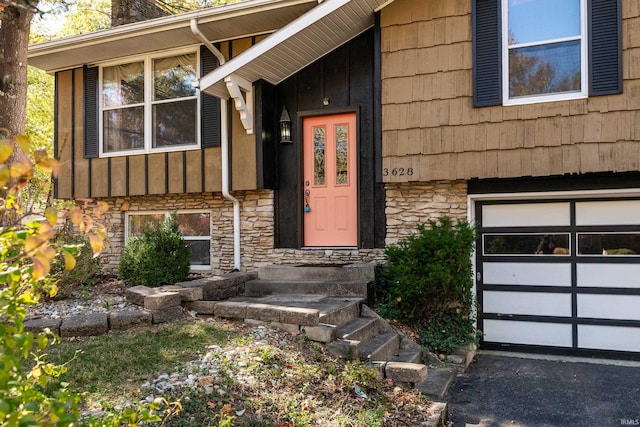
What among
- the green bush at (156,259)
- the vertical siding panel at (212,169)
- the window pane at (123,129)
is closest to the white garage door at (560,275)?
the vertical siding panel at (212,169)

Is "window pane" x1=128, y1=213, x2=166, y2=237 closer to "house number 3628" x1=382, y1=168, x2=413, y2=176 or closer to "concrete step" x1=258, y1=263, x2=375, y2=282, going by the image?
"concrete step" x1=258, y1=263, x2=375, y2=282

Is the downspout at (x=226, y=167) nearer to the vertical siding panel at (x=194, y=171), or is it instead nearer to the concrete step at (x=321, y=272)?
the vertical siding panel at (x=194, y=171)

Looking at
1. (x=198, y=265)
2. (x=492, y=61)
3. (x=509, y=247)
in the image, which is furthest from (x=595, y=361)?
(x=198, y=265)

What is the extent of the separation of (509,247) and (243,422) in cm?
442

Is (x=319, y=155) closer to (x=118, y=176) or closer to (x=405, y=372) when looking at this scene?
(x=118, y=176)

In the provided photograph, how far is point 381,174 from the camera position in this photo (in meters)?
6.34

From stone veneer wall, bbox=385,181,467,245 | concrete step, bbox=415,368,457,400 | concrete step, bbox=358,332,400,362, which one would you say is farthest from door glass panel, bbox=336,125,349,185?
concrete step, bbox=415,368,457,400

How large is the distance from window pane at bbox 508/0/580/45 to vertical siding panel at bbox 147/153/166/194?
17.5 feet

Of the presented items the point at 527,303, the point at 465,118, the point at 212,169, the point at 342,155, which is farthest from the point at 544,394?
the point at 212,169

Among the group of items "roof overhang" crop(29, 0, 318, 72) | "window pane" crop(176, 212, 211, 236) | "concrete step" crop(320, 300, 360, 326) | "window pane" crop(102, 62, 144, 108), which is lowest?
"concrete step" crop(320, 300, 360, 326)

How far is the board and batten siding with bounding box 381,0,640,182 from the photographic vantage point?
534 centimetres

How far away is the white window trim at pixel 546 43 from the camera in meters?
5.52

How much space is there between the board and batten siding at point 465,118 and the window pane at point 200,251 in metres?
3.28

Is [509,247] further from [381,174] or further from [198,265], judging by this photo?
[198,265]
